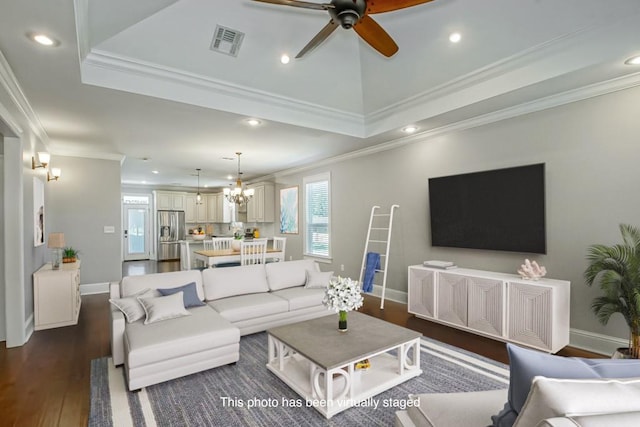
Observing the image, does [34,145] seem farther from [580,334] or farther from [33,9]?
[580,334]

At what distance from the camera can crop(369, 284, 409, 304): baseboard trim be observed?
16.9ft

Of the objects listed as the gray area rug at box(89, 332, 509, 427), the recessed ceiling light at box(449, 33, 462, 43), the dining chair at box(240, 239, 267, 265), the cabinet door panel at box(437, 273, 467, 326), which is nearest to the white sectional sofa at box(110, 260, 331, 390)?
the gray area rug at box(89, 332, 509, 427)

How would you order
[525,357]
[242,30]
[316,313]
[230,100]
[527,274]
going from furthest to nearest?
[316,313]
[230,100]
[527,274]
[242,30]
[525,357]

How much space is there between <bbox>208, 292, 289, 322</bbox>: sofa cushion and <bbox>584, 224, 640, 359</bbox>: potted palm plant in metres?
3.13

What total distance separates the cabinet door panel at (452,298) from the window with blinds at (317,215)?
303 centimetres

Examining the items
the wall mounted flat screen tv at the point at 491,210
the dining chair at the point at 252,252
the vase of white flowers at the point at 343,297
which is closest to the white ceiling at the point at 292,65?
the wall mounted flat screen tv at the point at 491,210

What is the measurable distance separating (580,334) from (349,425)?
2.71m

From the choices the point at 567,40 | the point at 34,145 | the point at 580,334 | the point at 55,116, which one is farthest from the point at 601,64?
the point at 34,145

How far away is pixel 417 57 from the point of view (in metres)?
3.54

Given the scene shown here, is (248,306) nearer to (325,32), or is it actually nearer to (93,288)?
(325,32)

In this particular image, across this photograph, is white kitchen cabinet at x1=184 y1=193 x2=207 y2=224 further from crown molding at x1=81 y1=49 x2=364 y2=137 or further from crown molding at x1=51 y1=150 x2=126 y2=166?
crown molding at x1=81 y1=49 x2=364 y2=137

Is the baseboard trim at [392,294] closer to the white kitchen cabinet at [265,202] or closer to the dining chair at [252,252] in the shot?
the dining chair at [252,252]

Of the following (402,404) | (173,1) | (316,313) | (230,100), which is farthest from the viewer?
(316,313)

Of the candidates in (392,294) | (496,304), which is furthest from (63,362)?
(496,304)
